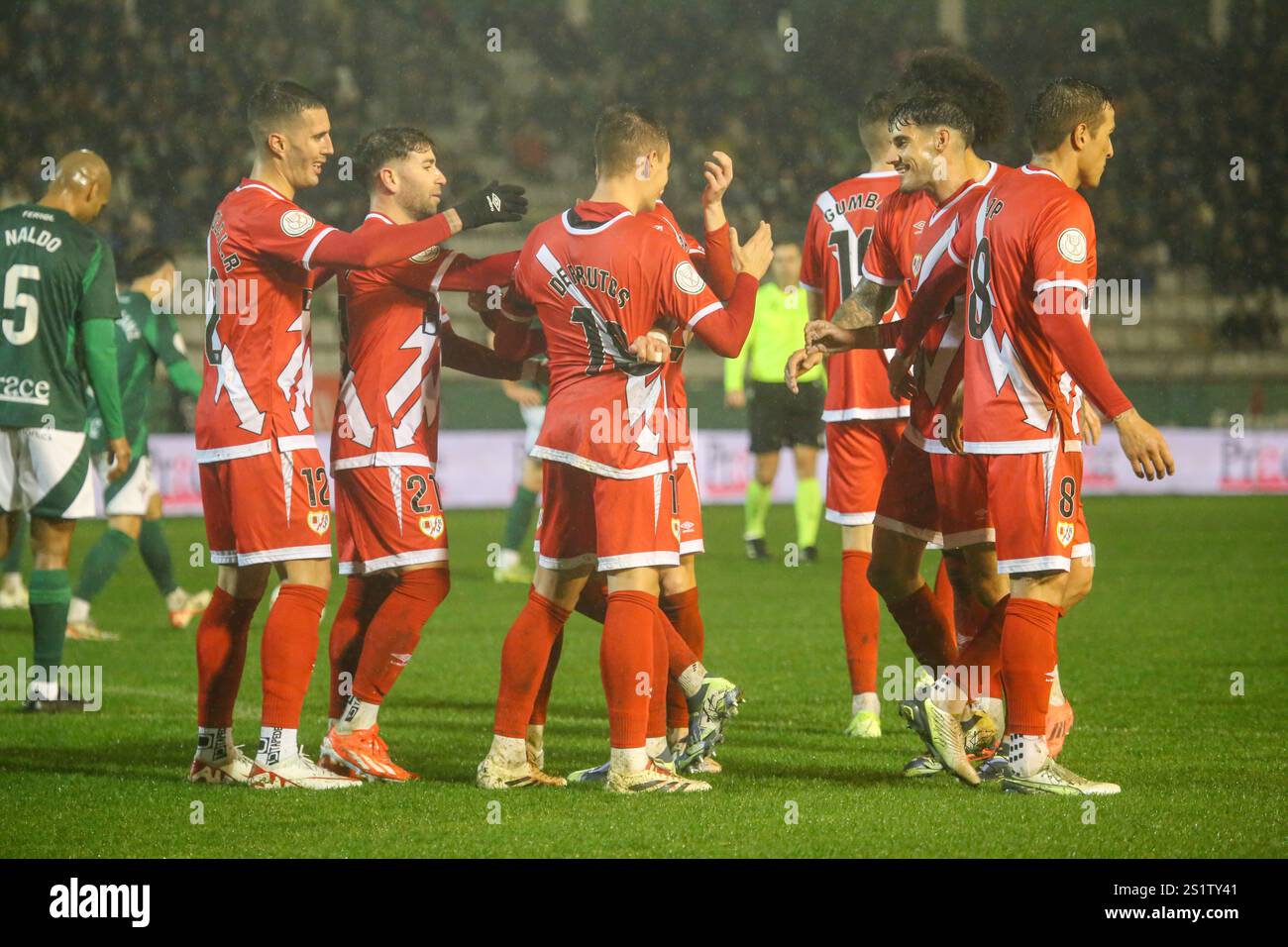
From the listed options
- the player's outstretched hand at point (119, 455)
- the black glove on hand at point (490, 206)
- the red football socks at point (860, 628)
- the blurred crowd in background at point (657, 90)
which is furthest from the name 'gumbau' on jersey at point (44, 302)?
the blurred crowd in background at point (657, 90)

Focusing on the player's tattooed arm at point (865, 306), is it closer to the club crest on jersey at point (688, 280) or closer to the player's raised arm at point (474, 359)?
the club crest on jersey at point (688, 280)

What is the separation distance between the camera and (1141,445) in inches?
183

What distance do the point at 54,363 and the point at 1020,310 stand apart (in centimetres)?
413

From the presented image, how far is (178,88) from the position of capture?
21.6 m

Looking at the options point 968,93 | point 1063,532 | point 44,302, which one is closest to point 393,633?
point 1063,532

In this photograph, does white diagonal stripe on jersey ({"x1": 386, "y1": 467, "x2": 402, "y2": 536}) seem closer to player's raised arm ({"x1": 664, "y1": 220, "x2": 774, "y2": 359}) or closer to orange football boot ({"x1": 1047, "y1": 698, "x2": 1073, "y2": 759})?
player's raised arm ({"x1": 664, "y1": 220, "x2": 774, "y2": 359})

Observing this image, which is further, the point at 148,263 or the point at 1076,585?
the point at 148,263

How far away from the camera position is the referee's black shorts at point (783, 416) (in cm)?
1284

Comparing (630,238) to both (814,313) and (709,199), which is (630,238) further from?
(814,313)

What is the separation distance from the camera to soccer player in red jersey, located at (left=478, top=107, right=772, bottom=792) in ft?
16.6

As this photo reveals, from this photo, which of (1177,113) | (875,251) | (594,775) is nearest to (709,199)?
(875,251)

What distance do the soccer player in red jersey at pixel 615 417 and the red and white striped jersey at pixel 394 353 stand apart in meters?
0.41

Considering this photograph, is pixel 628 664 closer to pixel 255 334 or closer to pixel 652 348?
pixel 652 348
